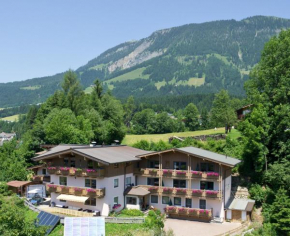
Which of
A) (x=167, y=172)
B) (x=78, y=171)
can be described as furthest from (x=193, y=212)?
(x=78, y=171)

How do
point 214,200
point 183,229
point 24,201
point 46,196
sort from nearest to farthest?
1. point 183,229
2. point 214,200
3. point 24,201
4. point 46,196

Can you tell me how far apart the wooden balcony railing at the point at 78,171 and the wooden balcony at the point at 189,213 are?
30.4 ft

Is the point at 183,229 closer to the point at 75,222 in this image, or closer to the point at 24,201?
the point at 75,222

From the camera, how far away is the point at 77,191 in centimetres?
4391

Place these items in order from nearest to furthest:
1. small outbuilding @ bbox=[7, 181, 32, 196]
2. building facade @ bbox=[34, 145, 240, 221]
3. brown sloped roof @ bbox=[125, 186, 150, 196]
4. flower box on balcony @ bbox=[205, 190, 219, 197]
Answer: flower box on balcony @ bbox=[205, 190, 219, 197] < building facade @ bbox=[34, 145, 240, 221] < brown sloped roof @ bbox=[125, 186, 150, 196] < small outbuilding @ bbox=[7, 181, 32, 196]

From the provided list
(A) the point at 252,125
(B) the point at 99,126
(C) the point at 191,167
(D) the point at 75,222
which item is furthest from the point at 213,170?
(B) the point at 99,126

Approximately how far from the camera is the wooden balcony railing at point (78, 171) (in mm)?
42569

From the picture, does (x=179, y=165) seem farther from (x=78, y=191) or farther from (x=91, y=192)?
(x=78, y=191)

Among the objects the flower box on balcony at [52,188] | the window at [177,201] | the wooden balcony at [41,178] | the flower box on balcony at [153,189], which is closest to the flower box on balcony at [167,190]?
the flower box on balcony at [153,189]

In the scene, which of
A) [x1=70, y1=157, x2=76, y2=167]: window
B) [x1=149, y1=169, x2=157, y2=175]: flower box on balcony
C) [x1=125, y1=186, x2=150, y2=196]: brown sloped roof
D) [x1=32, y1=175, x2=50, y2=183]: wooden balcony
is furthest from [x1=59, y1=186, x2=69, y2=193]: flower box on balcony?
[x1=149, y1=169, x2=157, y2=175]: flower box on balcony

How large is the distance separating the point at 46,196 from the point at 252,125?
30222mm

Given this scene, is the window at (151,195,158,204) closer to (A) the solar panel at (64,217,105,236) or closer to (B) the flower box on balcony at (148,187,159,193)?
(B) the flower box on balcony at (148,187,159,193)

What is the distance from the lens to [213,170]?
1710 inches

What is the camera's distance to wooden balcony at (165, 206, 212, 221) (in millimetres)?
42081
